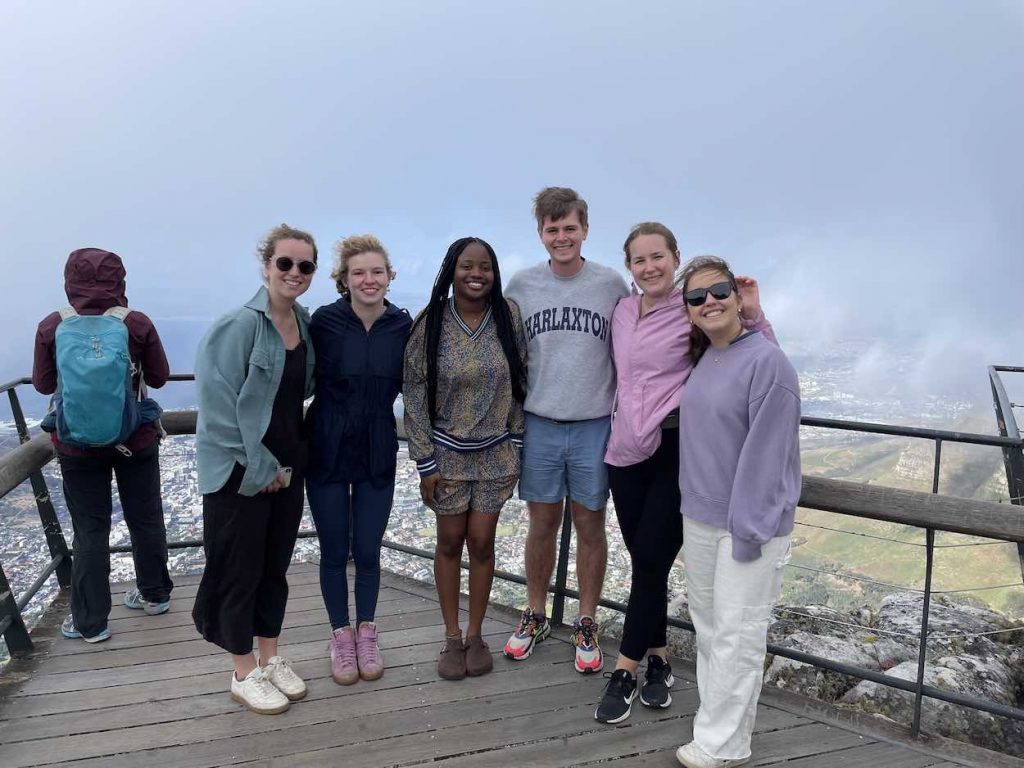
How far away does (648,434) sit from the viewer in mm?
2424

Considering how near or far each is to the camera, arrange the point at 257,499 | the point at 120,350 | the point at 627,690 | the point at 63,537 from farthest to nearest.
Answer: the point at 63,537
the point at 120,350
the point at 627,690
the point at 257,499

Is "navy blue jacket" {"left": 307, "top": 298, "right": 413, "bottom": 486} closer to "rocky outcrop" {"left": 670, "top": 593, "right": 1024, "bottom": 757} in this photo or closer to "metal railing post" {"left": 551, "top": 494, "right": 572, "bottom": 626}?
"metal railing post" {"left": 551, "top": 494, "right": 572, "bottom": 626}

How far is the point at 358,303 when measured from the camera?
2.64 m

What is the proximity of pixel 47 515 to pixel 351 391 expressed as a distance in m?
2.09

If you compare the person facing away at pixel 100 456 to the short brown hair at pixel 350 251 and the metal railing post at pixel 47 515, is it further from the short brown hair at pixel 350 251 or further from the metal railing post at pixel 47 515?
the short brown hair at pixel 350 251

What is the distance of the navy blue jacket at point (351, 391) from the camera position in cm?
262

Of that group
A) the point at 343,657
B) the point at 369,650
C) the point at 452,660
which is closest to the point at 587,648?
the point at 452,660

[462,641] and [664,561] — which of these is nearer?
[664,561]

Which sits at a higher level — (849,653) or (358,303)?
(358,303)

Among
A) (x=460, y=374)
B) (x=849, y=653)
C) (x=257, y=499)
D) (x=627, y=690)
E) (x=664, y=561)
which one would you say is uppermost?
(x=460, y=374)

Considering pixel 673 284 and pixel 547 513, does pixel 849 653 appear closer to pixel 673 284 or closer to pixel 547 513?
pixel 547 513

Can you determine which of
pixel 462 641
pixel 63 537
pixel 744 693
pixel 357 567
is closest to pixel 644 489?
pixel 744 693

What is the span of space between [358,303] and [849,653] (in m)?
3.69

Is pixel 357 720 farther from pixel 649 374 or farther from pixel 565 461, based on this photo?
pixel 649 374
